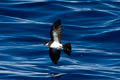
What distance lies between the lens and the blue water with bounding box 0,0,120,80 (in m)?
19.1

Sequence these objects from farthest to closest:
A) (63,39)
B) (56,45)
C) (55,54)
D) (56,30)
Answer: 1. (63,39)
2. (55,54)
3. (56,30)
4. (56,45)

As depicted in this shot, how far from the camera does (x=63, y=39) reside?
23375 millimetres

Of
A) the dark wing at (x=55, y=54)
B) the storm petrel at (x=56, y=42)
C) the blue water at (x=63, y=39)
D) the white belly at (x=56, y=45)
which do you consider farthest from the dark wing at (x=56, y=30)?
the blue water at (x=63, y=39)

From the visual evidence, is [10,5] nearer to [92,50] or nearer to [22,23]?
[22,23]

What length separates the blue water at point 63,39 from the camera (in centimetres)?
1906

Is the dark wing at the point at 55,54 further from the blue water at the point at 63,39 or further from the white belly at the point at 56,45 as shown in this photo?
the blue water at the point at 63,39

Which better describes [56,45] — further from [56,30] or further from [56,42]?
[56,30]

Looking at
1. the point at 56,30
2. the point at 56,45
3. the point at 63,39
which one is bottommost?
the point at 56,45

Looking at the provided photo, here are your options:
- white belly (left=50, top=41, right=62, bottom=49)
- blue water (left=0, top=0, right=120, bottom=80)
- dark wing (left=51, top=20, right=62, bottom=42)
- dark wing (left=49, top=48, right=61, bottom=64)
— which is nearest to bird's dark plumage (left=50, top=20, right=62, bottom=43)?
dark wing (left=51, top=20, right=62, bottom=42)

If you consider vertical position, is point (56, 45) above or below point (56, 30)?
below

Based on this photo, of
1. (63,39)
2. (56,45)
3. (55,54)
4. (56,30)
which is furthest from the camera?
(63,39)

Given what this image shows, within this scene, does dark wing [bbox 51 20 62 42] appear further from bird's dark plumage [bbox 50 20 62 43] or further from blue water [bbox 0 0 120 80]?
blue water [bbox 0 0 120 80]

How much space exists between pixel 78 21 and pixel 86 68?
635 centimetres

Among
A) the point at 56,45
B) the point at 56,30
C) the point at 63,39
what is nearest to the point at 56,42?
the point at 56,45
